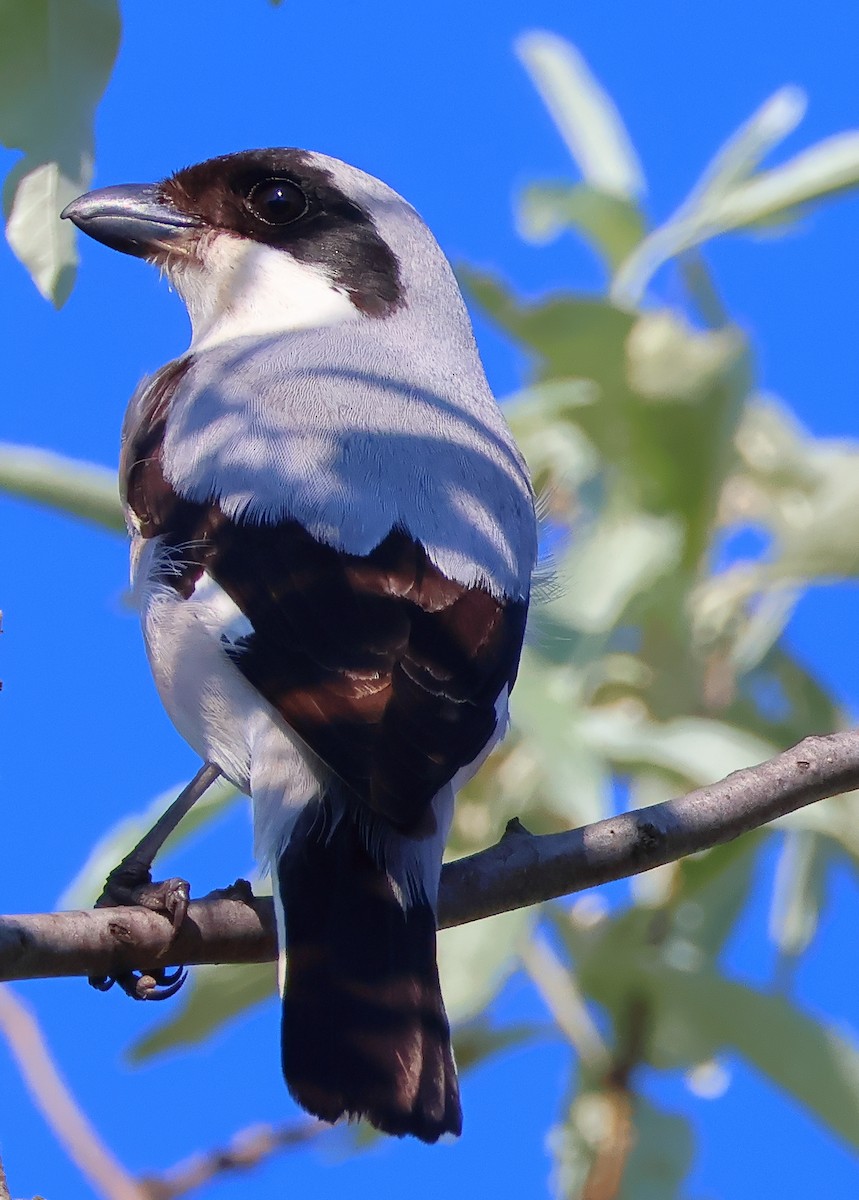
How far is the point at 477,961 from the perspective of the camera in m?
3.43

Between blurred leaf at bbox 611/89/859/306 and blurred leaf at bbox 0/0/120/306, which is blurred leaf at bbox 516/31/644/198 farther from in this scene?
blurred leaf at bbox 0/0/120/306

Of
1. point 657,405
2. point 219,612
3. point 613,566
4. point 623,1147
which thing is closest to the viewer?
point 219,612

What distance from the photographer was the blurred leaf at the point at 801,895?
4.05 metres

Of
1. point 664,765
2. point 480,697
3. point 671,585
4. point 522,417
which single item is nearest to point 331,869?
point 480,697

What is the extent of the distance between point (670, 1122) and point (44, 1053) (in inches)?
47.2

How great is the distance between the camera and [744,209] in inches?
158

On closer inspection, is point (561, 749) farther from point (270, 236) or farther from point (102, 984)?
point (270, 236)

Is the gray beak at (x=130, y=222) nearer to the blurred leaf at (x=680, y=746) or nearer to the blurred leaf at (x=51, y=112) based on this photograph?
the blurred leaf at (x=680, y=746)

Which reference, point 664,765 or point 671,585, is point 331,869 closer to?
point 664,765

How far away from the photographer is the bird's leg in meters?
2.59

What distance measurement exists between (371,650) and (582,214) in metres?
1.93

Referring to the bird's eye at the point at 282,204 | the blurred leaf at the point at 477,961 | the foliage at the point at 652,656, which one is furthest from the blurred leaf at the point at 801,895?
the bird's eye at the point at 282,204

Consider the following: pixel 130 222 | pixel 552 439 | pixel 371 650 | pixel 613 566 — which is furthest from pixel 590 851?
pixel 130 222

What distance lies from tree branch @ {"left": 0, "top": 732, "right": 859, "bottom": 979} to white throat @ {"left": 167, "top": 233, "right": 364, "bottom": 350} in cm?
148
